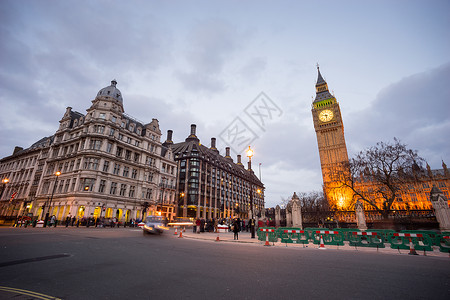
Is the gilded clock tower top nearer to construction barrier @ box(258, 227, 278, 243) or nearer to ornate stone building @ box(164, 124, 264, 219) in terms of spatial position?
ornate stone building @ box(164, 124, 264, 219)

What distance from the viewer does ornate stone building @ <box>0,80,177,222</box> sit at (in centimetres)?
3628

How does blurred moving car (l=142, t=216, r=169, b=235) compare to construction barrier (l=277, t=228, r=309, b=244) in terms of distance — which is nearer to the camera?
construction barrier (l=277, t=228, r=309, b=244)

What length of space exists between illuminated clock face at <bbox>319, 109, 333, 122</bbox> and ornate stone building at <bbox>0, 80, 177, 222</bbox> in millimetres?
66447

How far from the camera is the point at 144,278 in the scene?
5035 millimetres

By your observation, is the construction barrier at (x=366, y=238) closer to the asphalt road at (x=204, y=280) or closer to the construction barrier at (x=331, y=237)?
the construction barrier at (x=331, y=237)

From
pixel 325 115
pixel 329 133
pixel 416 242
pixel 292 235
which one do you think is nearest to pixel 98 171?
pixel 292 235

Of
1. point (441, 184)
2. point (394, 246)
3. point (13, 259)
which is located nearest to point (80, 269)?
point (13, 259)

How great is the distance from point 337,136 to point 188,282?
8689 centimetres

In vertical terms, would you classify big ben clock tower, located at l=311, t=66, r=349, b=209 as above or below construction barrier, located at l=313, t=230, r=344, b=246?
above

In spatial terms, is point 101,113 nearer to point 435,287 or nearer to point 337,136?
point 435,287

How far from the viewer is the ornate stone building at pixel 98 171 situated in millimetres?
36281

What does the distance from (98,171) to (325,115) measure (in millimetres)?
82764

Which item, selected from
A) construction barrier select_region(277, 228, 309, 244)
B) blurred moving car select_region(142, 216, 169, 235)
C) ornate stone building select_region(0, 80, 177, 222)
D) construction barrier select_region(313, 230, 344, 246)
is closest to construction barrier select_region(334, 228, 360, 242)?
construction barrier select_region(313, 230, 344, 246)

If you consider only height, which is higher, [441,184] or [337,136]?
[337,136]
